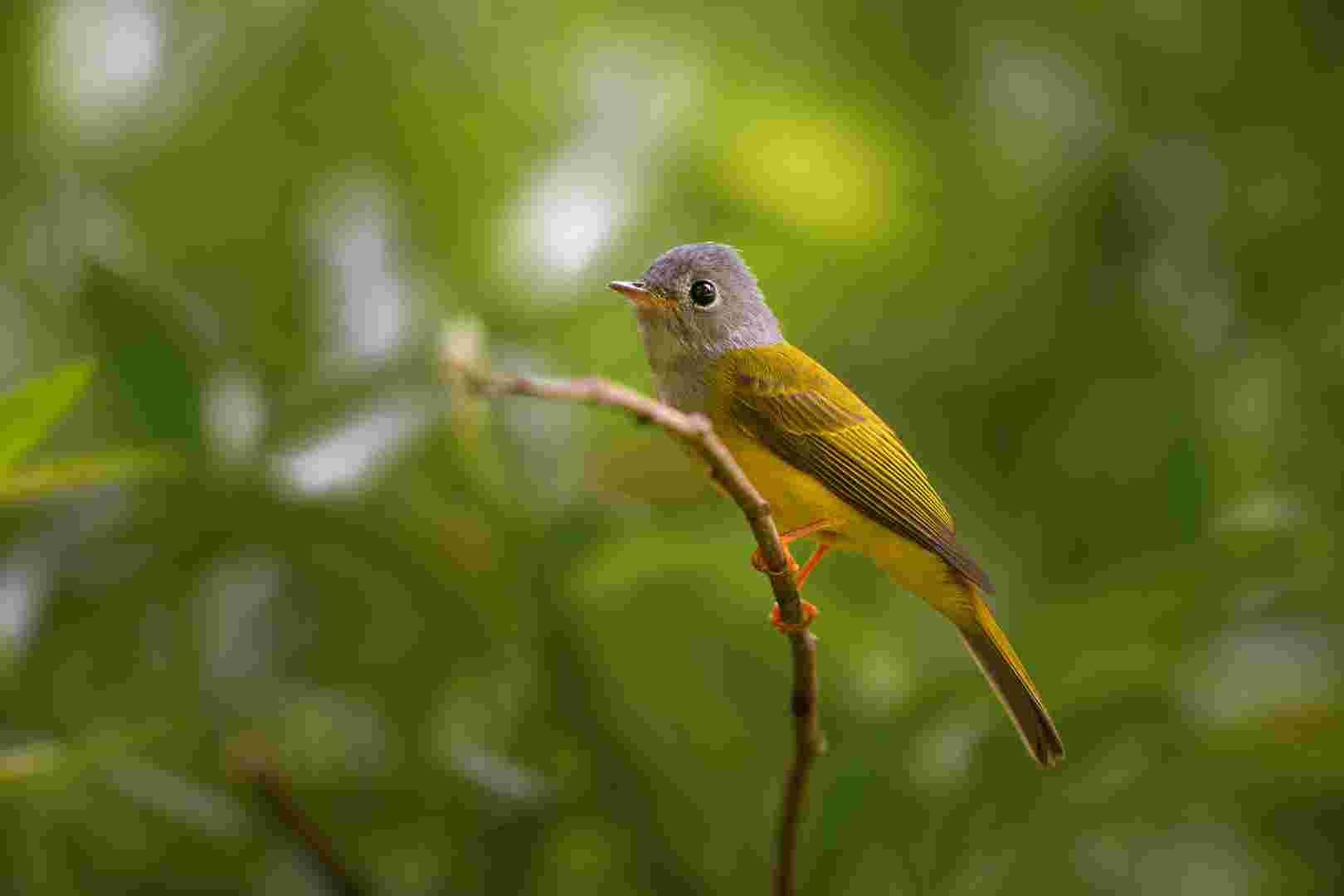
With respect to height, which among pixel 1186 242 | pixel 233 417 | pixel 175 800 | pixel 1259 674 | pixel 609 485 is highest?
pixel 1186 242

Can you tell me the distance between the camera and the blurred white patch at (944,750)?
113 centimetres

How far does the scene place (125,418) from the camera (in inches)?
47.2

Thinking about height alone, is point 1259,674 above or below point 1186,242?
below

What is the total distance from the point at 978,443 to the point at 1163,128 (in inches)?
28.6

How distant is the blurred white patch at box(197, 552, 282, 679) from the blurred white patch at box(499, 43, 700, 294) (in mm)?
408

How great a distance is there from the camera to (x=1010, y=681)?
2.91 ft

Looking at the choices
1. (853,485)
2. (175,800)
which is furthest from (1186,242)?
(175,800)

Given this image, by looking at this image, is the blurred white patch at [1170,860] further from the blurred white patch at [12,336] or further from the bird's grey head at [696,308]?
the blurred white patch at [12,336]

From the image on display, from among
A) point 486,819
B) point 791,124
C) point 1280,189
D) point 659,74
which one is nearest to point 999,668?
point 486,819

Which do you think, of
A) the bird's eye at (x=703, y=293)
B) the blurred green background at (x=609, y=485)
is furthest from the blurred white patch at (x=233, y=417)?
the bird's eye at (x=703, y=293)

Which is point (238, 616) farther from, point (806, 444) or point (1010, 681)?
point (1010, 681)

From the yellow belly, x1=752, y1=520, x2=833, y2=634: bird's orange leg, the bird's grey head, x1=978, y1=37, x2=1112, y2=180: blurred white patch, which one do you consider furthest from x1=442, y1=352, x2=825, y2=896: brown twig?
x1=978, y1=37, x2=1112, y2=180: blurred white patch

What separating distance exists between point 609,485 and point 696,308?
1.28ft

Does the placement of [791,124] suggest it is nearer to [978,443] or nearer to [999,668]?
[978,443]
